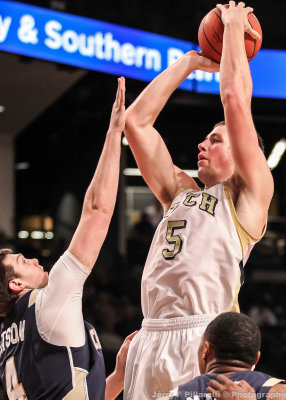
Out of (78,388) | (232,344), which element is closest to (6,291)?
(78,388)

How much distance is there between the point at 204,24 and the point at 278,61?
4602mm

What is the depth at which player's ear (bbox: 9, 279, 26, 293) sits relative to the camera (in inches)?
100

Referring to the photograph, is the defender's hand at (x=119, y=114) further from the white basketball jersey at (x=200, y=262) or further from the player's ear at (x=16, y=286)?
the player's ear at (x=16, y=286)

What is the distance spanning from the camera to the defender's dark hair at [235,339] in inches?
81.6

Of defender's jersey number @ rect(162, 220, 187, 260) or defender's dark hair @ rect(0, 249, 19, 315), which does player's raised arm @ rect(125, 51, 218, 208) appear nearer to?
defender's jersey number @ rect(162, 220, 187, 260)

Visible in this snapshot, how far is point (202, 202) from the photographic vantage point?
268 cm

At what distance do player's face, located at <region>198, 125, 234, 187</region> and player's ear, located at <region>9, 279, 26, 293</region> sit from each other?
90 cm

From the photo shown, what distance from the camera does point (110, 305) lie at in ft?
26.8

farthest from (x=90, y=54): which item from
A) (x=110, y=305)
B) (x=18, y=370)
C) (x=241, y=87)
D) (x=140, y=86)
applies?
(x=18, y=370)

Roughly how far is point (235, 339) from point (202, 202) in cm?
75

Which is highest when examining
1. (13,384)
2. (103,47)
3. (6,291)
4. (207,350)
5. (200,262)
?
(103,47)

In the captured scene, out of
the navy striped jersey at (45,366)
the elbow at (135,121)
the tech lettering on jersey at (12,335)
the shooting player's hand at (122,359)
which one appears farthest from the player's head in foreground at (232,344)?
the elbow at (135,121)

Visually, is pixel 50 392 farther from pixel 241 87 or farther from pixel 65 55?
pixel 65 55

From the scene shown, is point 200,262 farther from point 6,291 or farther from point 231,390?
point 6,291
